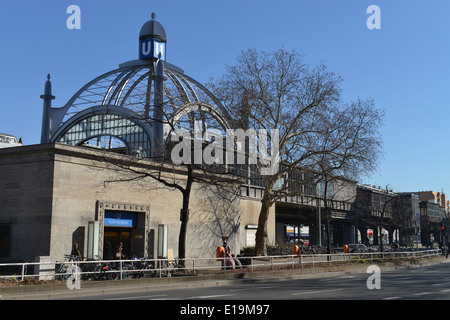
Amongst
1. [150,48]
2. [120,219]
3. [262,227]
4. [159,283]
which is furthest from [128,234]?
[150,48]

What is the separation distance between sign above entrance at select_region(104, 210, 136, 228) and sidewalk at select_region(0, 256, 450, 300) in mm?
8396

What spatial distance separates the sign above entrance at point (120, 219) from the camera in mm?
30005

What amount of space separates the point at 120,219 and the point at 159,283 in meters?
10.0

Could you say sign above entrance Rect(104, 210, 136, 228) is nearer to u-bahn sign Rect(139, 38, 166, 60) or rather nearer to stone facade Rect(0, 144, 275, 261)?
stone facade Rect(0, 144, 275, 261)

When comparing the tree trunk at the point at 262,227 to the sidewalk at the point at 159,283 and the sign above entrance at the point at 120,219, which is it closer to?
the sidewalk at the point at 159,283

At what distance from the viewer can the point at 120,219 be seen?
30859 mm

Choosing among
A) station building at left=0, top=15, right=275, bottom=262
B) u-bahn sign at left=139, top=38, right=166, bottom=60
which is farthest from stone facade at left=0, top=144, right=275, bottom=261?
u-bahn sign at left=139, top=38, right=166, bottom=60

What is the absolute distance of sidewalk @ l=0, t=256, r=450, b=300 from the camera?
656 inches

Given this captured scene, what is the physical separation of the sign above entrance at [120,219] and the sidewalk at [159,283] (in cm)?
840

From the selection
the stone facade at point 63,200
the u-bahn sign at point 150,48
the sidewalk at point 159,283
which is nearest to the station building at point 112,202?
the stone facade at point 63,200

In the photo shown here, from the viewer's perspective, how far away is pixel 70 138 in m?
62.9

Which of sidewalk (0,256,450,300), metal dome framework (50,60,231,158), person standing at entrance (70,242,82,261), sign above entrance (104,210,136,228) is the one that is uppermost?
metal dome framework (50,60,231,158)
